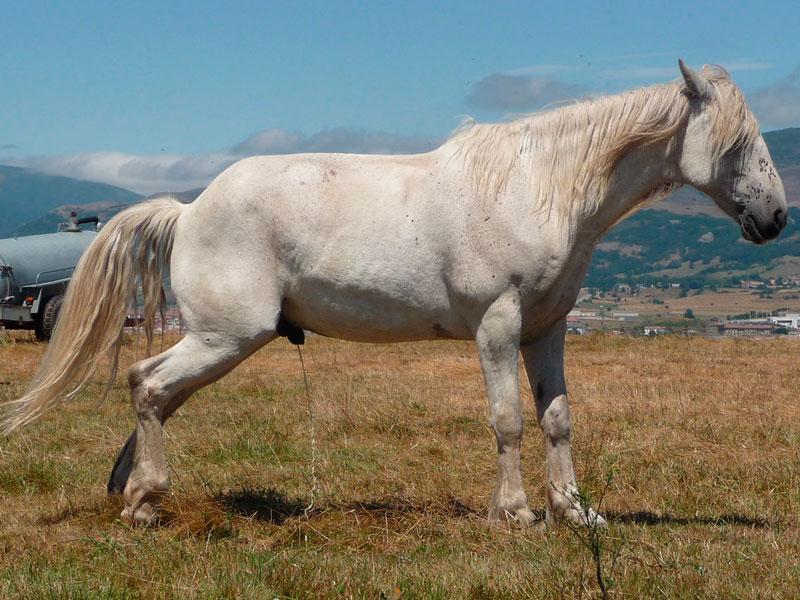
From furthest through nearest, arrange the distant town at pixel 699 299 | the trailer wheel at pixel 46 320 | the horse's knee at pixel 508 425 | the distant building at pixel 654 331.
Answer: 1. the distant town at pixel 699 299
2. the trailer wheel at pixel 46 320
3. the distant building at pixel 654 331
4. the horse's knee at pixel 508 425

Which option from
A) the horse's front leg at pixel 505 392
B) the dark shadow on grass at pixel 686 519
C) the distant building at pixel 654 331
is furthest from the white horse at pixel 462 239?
the distant building at pixel 654 331

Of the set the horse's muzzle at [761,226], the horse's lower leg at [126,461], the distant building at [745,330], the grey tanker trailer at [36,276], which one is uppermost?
the horse's muzzle at [761,226]

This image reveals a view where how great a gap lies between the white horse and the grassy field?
1.64ft

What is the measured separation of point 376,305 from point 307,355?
10.3 metres

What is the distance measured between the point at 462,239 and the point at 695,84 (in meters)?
1.51

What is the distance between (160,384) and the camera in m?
5.95

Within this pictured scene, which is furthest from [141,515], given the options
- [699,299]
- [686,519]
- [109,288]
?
[699,299]

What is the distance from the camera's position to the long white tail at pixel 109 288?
631 cm

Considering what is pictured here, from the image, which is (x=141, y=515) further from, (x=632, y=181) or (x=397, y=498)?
(x=632, y=181)

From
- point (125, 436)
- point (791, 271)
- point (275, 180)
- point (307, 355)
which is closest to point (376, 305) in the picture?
point (275, 180)

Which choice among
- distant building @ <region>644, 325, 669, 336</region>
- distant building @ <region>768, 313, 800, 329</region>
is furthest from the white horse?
distant building @ <region>768, 313, 800, 329</region>

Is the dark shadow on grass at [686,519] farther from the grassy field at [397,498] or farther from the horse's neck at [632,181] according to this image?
the horse's neck at [632,181]

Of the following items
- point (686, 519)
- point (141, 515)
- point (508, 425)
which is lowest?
point (686, 519)

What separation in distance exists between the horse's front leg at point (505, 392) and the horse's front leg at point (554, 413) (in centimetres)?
21
